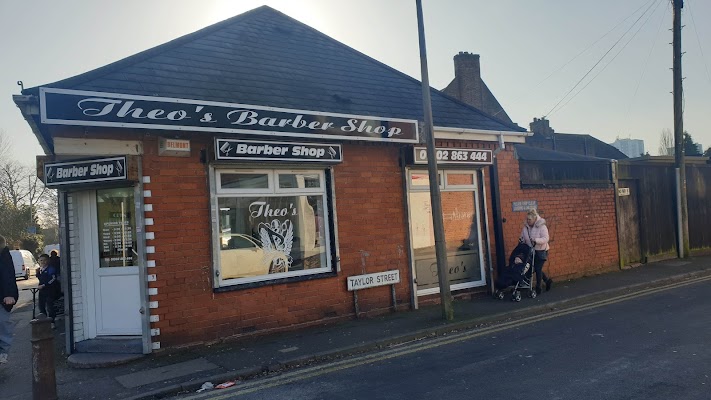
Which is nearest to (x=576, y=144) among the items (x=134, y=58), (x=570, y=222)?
(x=570, y=222)

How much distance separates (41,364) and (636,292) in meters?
10.6

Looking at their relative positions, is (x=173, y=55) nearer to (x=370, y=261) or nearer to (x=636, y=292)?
(x=370, y=261)

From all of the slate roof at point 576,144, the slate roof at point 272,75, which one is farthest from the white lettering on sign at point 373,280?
the slate roof at point 576,144

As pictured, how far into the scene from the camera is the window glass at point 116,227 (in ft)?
26.8

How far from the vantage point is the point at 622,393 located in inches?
198

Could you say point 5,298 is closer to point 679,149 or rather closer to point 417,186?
point 417,186

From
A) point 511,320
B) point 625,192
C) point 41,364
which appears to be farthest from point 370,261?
point 625,192

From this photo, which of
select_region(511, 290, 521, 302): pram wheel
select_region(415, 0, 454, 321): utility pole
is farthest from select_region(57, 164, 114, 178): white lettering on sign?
select_region(511, 290, 521, 302): pram wheel

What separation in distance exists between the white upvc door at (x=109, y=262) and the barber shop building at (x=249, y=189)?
0.02 meters

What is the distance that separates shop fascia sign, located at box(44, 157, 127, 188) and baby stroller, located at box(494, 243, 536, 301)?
23.6 ft

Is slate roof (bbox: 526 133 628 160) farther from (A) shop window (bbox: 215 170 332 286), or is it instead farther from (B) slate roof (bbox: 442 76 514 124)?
(A) shop window (bbox: 215 170 332 286)

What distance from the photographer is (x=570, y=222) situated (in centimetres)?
1333

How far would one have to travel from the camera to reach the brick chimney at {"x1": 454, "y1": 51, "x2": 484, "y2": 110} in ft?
93.2

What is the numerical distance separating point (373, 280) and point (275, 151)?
10.1 ft
